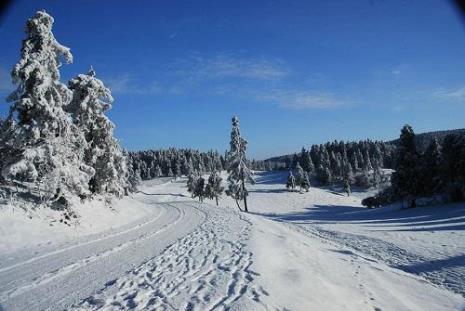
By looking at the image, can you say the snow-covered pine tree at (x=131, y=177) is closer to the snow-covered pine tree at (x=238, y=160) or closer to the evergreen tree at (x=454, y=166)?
the snow-covered pine tree at (x=238, y=160)

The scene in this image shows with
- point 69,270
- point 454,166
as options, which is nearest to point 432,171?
point 454,166

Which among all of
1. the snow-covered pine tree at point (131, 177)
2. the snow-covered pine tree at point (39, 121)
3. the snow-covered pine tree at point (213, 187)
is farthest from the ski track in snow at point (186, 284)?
the snow-covered pine tree at point (213, 187)

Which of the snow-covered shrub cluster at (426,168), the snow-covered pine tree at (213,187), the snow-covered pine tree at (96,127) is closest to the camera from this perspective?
the snow-covered pine tree at (96,127)

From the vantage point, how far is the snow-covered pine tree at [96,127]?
3009 centimetres

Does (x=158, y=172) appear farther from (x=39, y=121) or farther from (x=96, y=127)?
(x=39, y=121)

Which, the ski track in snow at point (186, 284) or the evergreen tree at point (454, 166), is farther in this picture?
the evergreen tree at point (454, 166)

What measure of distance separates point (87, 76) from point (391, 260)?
88.2 feet

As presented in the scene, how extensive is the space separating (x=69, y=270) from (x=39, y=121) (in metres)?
12.4

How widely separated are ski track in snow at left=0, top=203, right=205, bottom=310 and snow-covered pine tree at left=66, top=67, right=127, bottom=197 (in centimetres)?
1401

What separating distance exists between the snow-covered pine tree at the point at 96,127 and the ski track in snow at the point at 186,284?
19.2 meters

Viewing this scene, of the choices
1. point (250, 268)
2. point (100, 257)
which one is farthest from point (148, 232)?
point (250, 268)

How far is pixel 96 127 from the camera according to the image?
31.8 meters

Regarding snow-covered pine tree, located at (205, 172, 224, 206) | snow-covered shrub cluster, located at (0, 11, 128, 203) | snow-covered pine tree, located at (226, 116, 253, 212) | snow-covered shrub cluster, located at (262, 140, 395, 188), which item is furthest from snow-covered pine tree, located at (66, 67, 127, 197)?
snow-covered shrub cluster, located at (262, 140, 395, 188)

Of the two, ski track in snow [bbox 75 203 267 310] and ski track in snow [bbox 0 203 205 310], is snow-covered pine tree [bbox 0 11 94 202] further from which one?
ski track in snow [bbox 75 203 267 310]
